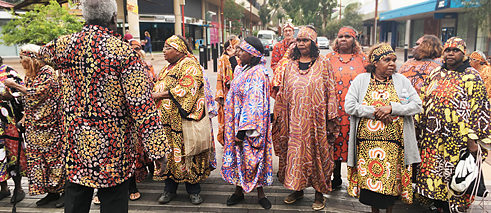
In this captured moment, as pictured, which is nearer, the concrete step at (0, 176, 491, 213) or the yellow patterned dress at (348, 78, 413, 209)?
the yellow patterned dress at (348, 78, 413, 209)

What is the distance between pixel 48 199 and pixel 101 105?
2.37 metres

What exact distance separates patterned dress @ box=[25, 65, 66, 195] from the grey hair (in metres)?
1.63

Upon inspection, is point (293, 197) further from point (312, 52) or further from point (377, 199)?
point (312, 52)

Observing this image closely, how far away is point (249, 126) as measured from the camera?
339 centimetres

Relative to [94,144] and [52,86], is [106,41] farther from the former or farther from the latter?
[52,86]

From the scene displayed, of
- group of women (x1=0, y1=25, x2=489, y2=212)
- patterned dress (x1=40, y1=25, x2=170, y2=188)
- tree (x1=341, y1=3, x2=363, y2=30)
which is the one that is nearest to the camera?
patterned dress (x1=40, y1=25, x2=170, y2=188)

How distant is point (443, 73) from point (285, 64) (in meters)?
1.53

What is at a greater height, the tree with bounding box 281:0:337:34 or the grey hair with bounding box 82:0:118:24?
the tree with bounding box 281:0:337:34

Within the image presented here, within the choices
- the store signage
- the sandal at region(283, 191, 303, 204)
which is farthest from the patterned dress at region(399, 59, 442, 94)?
the store signage

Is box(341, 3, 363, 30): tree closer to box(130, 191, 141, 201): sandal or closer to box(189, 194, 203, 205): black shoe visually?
box(189, 194, 203, 205): black shoe

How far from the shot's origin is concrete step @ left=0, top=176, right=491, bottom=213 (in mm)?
3703

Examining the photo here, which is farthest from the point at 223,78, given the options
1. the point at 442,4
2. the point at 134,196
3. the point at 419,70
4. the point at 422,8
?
the point at 422,8

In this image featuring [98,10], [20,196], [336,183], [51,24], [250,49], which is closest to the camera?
[98,10]

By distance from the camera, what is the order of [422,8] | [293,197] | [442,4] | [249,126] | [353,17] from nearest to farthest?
[249,126] → [293,197] → [442,4] → [422,8] → [353,17]
